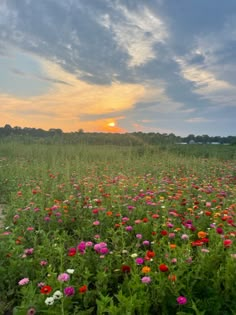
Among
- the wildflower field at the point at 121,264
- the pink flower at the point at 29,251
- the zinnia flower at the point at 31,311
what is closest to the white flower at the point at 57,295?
the wildflower field at the point at 121,264

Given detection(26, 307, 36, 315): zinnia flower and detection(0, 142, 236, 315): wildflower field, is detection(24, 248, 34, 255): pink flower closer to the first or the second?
detection(0, 142, 236, 315): wildflower field

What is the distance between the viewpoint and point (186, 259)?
2.07m

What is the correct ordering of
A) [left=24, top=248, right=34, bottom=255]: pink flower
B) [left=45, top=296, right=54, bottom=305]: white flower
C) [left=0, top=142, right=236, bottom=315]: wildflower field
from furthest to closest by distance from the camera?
[left=24, top=248, right=34, bottom=255]: pink flower
[left=0, top=142, right=236, bottom=315]: wildflower field
[left=45, top=296, right=54, bottom=305]: white flower

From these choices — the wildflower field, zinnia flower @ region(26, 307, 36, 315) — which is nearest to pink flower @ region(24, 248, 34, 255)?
the wildflower field

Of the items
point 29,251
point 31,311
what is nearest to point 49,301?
point 31,311

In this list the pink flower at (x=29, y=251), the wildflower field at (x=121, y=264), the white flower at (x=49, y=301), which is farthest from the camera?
the pink flower at (x=29, y=251)

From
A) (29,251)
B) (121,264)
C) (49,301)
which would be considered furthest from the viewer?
(29,251)

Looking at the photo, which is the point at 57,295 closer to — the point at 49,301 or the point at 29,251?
the point at 49,301

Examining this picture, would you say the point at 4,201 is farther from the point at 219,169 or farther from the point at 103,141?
the point at 103,141

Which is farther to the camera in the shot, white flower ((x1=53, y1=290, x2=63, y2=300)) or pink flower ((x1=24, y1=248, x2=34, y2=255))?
pink flower ((x1=24, y1=248, x2=34, y2=255))

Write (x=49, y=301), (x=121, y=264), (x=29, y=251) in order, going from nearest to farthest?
(x=49, y=301) < (x=121, y=264) < (x=29, y=251)

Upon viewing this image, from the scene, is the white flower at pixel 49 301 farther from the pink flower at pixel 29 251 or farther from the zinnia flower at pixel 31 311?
the pink flower at pixel 29 251

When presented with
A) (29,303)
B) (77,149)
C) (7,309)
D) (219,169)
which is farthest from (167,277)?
(77,149)

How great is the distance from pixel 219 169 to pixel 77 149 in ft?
19.1
